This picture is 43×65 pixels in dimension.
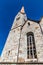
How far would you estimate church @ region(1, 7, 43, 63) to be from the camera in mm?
11495

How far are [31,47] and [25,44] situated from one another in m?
0.71

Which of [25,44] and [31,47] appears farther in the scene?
[25,44]

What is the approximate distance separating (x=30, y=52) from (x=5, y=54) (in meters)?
2.64

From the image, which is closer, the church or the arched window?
the church

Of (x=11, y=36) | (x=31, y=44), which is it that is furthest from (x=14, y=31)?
(x=31, y=44)

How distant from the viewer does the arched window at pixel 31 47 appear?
11.8 m

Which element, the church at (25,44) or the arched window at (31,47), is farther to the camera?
the arched window at (31,47)

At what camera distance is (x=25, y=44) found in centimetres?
1278

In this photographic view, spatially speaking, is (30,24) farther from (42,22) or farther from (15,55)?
(15,55)

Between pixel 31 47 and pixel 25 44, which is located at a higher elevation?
pixel 25 44

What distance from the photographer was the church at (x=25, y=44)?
11.5 m

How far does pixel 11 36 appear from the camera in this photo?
47.2ft

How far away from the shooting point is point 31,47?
41.4 feet

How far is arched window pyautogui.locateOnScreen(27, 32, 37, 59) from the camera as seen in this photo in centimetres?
1183
